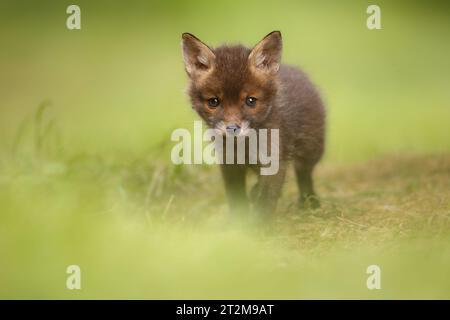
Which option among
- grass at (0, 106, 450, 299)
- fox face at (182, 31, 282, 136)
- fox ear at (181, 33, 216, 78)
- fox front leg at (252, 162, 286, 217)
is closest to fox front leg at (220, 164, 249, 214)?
grass at (0, 106, 450, 299)

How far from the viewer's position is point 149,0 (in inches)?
530

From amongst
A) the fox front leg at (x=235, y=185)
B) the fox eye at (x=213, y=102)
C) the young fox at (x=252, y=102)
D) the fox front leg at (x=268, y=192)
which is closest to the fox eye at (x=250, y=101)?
the young fox at (x=252, y=102)

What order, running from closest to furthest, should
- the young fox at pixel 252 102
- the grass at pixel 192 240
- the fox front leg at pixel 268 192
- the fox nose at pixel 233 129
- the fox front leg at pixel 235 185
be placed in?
the grass at pixel 192 240 → the fox nose at pixel 233 129 → the young fox at pixel 252 102 → the fox front leg at pixel 268 192 → the fox front leg at pixel 235 185

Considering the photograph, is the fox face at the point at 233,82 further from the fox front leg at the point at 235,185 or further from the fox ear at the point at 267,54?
the fox front leg at the point at 235,185

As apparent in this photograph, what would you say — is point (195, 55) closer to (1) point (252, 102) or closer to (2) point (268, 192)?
(1) point (252, 102)

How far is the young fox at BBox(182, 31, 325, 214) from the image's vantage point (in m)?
5.25

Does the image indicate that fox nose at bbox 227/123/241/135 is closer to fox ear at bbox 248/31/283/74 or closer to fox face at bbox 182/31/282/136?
fox face at bbox 182/31/282/136

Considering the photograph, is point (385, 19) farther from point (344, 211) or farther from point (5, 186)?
point (5, 186)

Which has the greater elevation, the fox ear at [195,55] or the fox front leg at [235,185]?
the fox ear at [195,55]

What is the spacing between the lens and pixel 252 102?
5340mm

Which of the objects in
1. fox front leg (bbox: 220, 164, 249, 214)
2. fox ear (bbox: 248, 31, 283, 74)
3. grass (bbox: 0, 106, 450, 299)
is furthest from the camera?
fox front leg (bbox: 220, 164, 249, 214)

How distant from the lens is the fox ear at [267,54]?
5.41m
